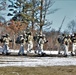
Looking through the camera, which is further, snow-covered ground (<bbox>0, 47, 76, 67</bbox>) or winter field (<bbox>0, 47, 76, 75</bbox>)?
snow-covered ground (<bbox>0, 47, 76, 67</bbox>)

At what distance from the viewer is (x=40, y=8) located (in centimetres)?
5275

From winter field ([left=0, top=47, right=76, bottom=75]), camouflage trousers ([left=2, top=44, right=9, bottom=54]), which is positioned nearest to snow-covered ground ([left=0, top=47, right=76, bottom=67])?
winter field ([left=0, top=47, right=76, bottom=75])

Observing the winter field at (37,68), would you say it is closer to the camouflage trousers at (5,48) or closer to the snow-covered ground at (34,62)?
the snow-covered ground at (34,62)

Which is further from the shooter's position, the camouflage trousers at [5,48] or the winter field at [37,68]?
the camouflage trousers at [5,48]

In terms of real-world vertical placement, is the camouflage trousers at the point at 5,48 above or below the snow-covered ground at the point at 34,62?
above

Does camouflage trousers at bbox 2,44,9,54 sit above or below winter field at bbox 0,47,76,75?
above

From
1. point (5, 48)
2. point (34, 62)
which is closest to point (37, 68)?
point (34, 62)

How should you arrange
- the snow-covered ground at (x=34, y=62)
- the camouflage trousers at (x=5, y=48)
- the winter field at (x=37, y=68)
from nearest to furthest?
the winter field at (x=37, y=68) < the snow-covered ground at (x=34, y=62) < the camouflage trousers at (x=5, y=48)

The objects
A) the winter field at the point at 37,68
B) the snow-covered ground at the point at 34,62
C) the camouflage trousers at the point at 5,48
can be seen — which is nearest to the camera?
the winter field at the point at 37,68

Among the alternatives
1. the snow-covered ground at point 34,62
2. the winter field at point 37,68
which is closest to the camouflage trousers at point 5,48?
the snow-covered ground at point 34,62

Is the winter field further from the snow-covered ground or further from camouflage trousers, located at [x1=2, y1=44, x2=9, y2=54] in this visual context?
camouflage trousers, located at [x1=2, y1=44, x2=9, y2=54]

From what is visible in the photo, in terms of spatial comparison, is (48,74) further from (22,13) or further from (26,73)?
(22,13)

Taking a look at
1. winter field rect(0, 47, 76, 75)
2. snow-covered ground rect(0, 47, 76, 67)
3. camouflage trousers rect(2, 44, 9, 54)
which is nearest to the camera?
winter field rect(0, 47, 76, 75)

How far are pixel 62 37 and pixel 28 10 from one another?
2790cm
